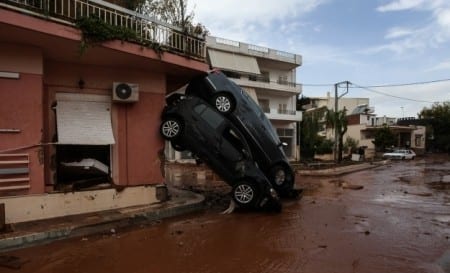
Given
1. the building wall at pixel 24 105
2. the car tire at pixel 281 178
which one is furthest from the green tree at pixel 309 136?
the building wall at pixel 24 105

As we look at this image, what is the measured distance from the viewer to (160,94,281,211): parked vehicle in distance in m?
10.2

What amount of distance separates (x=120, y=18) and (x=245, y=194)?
16.5 feet

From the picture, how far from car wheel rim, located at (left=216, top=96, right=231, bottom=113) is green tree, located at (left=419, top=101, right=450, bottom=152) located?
55.2 meters

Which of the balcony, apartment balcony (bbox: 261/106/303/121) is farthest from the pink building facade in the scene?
apartment balcony (bbox: 261/106/303/121)

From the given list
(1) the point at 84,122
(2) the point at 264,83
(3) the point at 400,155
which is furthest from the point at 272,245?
(3) the point at 400,155

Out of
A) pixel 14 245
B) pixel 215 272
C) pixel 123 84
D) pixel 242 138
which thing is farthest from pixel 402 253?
pixel 123 84

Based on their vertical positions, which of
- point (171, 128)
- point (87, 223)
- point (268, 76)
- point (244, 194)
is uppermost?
point (268, 76)

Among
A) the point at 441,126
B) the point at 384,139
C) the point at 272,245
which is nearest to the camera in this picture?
the point at 272,245

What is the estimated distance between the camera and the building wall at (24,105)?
8.17 metres

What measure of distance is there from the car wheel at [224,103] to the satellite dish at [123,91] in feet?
7.36

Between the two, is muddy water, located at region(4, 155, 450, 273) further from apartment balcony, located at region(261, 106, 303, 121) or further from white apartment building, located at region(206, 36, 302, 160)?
apartment balcony, located at region(261, 106, 303, 121)

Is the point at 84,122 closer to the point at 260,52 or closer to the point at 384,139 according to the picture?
the point at 260,52

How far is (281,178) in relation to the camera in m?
12.3

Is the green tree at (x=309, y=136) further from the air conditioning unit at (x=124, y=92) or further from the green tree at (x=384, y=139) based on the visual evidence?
the air conditioning unit at (x=124, y=92)
